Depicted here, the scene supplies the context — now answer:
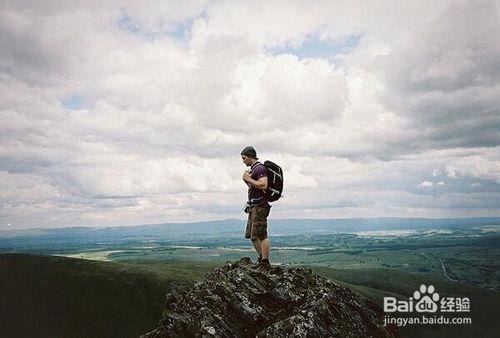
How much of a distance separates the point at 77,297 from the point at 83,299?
1.71 m

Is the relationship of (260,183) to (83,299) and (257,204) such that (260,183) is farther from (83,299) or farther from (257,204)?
(83,299)

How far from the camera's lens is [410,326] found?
144625 millimetres

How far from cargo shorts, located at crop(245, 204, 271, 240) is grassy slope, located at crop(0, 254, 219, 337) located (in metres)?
90.2

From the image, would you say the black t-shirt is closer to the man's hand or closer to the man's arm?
the man's hand

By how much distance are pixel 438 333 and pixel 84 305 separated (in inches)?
4384

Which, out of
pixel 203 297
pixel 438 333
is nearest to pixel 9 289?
pixel 203 297

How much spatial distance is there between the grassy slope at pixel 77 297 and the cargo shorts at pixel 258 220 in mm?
90208

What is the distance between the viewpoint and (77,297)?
114m

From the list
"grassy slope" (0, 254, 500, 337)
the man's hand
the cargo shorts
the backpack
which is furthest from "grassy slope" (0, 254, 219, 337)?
the man's hand

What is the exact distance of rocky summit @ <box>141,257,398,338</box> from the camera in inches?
736

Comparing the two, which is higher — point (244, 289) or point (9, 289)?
point (244, 289)

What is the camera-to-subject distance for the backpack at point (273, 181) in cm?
2181

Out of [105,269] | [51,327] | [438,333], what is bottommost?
[438,333]

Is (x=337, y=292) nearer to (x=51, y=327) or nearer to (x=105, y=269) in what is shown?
(x=51, y=327)
